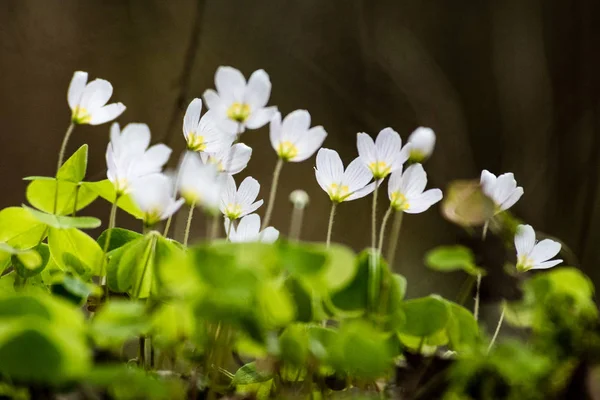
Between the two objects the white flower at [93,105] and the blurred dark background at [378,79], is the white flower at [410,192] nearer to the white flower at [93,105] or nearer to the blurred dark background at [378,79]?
the white flower at [93,105]

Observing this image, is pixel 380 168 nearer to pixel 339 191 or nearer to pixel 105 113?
pixel 339 191

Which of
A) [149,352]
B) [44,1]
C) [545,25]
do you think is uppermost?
[545,25]

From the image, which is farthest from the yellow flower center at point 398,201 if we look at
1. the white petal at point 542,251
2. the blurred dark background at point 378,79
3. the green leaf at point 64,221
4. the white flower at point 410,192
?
the blurred dark background at point 378,79

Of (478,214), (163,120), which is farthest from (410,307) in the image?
(163,120)

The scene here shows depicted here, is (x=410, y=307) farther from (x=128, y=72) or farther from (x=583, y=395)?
(x=128, y=72)

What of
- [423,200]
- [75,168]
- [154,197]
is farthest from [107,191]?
[423,200]

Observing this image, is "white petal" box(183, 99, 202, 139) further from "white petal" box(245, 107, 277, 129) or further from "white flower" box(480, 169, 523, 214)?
"white flower" box(480, 169, 523, 214)

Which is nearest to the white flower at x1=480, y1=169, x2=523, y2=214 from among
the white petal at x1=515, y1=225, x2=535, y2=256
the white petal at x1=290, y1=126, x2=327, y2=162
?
the white petal at x1=515, y1=225, x2=535, y2=256
